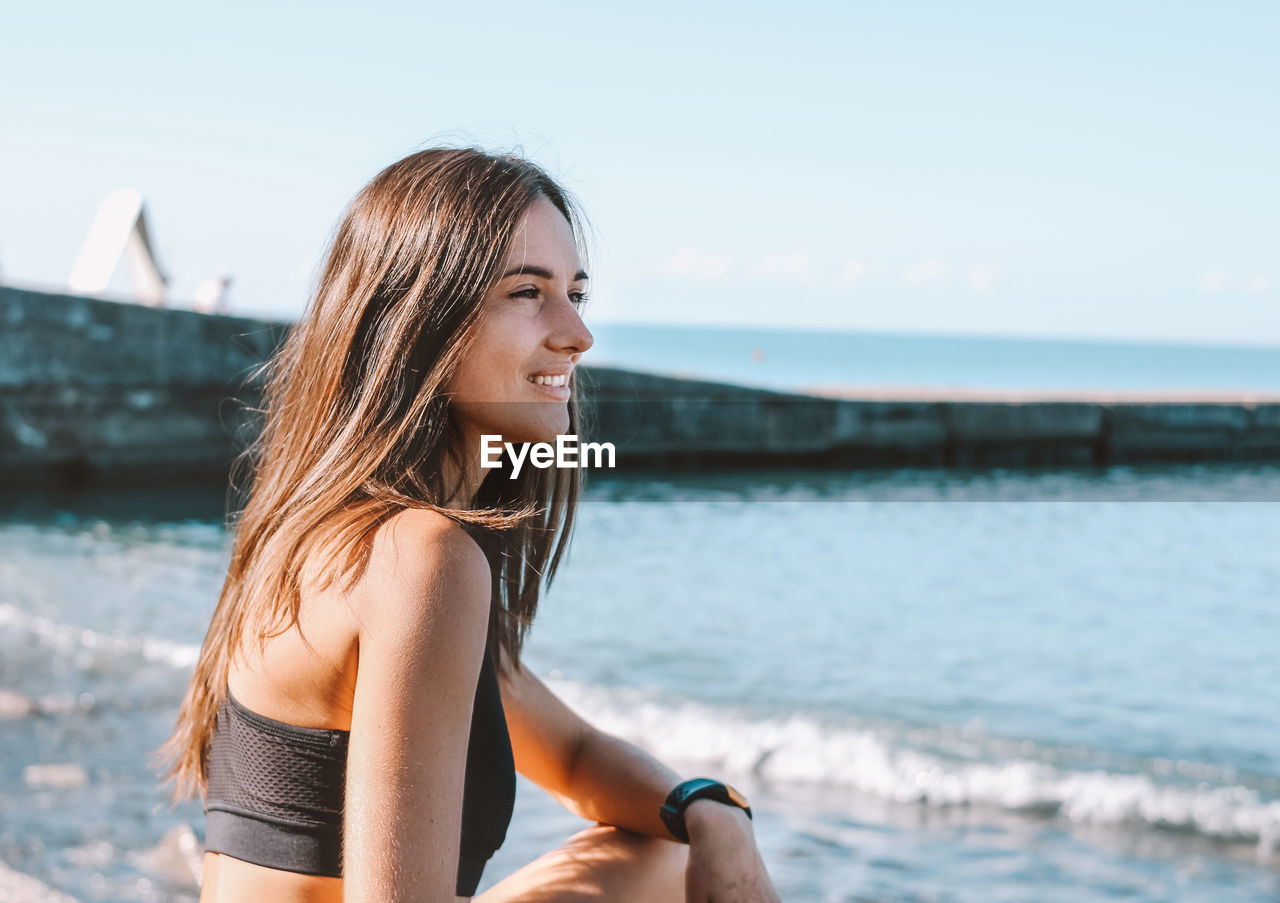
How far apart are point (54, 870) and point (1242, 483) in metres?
16.2

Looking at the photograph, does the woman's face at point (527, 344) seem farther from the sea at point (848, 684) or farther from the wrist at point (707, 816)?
the sea at point (848, 684)

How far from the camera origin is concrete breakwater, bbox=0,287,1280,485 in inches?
542

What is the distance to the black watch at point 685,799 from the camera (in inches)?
73.0

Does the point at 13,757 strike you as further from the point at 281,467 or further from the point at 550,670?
the point at 281,467

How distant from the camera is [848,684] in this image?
6.93 metres

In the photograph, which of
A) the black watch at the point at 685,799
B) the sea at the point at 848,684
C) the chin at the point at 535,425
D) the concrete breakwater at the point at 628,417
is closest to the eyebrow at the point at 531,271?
the chin at the point at 535,425

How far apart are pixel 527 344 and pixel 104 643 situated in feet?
19.9

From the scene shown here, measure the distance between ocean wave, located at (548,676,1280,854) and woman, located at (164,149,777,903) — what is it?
3.89 metres

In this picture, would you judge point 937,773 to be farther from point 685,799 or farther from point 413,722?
point 413,722

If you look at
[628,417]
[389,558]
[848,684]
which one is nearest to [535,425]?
[389,558]

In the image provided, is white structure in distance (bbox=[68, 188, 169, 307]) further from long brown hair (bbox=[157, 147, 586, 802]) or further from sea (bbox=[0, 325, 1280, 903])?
long brown hair (bbox=[157, 147, 586, 802])

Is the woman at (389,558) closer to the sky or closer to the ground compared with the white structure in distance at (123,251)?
closer to the ground

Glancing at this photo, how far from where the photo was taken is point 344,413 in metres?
1.45

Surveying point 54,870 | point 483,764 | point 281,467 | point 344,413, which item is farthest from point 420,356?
point 54,870
